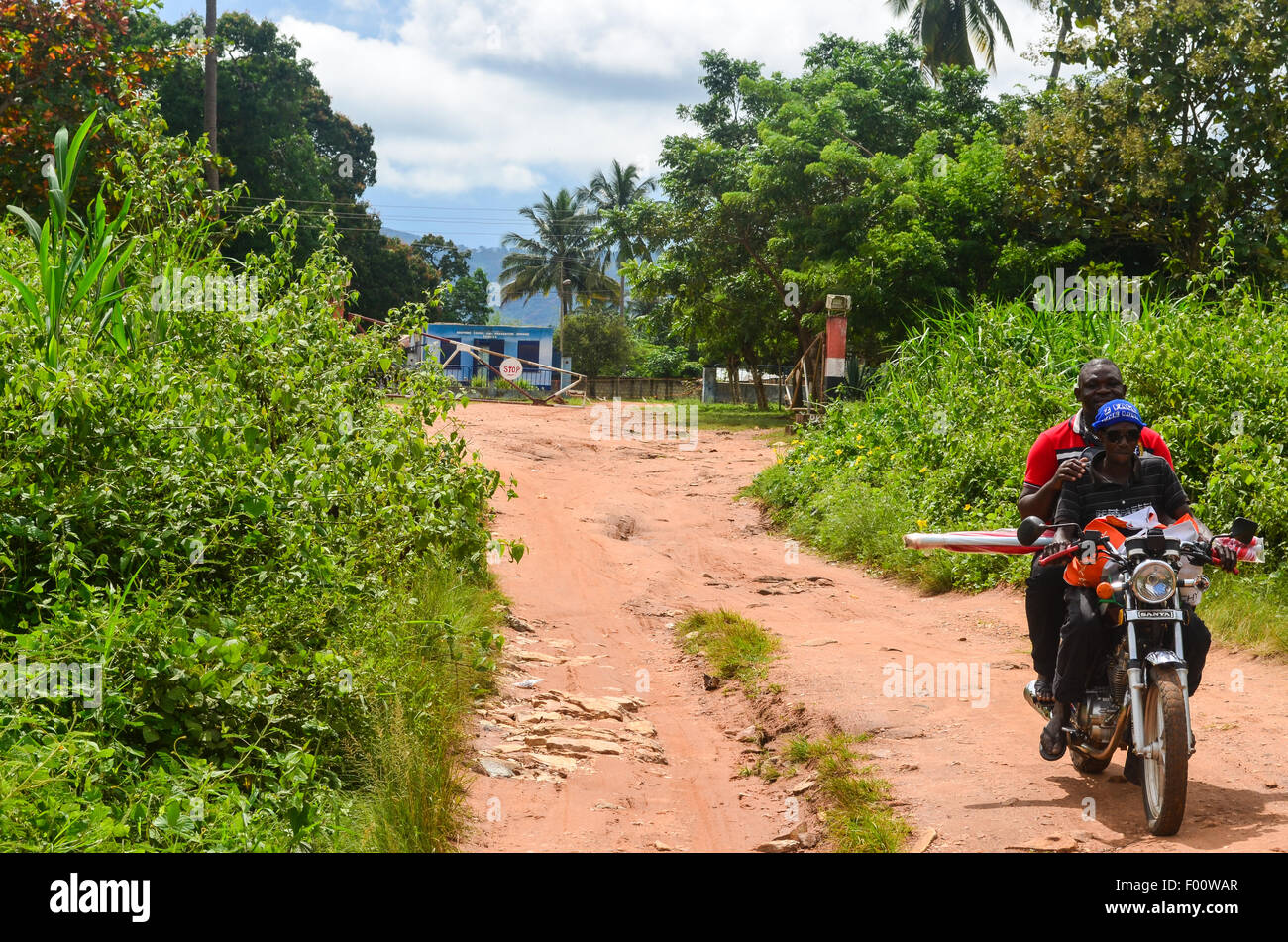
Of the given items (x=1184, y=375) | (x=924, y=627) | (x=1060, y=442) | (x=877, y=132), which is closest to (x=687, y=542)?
(x=924, y=627)

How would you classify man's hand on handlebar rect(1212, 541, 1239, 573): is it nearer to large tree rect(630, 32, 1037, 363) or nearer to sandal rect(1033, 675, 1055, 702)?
sandal rect(1033, 675, 1055, 702)

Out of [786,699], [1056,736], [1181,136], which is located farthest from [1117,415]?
[1181,136]

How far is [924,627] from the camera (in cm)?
850

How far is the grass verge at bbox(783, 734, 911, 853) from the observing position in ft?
14.6

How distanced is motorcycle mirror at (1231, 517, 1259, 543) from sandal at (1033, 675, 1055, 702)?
1059 millimetres

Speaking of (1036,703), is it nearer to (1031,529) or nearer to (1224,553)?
(1031,529)

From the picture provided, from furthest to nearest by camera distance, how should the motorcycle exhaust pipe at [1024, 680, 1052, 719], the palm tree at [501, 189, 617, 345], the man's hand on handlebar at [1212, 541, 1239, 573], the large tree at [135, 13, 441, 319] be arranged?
the palm tree at [501, 189, 617, 345]
the large tree at [135, 13, 441, 319]
the motorcycle exhaust pipe at [1024, 680, 1052, 719]
the man's hand on handlebar at [1212, 541, 1239, 573]

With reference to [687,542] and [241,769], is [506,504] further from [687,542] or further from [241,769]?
[241,769]

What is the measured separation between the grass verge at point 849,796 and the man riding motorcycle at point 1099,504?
794 millimetres

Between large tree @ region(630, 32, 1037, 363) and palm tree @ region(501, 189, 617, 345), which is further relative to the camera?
palm tree @ region(501, 189, 617, 345)

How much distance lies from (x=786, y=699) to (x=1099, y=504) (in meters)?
2.62

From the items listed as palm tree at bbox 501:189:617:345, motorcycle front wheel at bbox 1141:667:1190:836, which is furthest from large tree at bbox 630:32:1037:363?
palm tree at bbox 501:189:617:345

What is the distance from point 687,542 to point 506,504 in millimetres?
2301

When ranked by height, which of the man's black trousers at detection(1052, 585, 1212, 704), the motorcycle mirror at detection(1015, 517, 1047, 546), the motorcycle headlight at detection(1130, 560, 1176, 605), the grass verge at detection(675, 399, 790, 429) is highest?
the grass verge at detection(675, 399, 790, 429)
